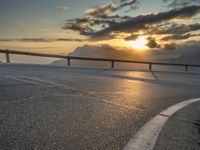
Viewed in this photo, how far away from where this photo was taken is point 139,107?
5812mm

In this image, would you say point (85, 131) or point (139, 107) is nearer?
point (85, 131)

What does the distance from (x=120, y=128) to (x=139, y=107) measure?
6.34ft

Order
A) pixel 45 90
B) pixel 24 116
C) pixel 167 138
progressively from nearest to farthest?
pixel 167 138 → pixel 24 116 → pixel 45 90

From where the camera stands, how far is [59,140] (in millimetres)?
3205

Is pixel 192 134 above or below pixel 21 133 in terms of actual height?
below

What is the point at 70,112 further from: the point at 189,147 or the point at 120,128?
the point at 189,147

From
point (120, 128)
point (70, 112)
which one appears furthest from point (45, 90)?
point (120, 128)

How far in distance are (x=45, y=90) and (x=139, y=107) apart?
2513 mm

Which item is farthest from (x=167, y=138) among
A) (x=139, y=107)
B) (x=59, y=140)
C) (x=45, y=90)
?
(x=45, y=90)

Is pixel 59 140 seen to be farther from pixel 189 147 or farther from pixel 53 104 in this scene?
pixel 53 104

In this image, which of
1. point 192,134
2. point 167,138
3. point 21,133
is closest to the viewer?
point 21,133

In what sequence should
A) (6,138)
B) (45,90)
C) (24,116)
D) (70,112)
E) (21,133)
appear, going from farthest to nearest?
(45,90), (70,112), (24,116), (21,133), (6,138)

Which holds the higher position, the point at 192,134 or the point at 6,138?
the point at 6,138

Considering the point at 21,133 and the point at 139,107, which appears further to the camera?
the point at 139,107
